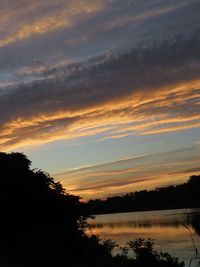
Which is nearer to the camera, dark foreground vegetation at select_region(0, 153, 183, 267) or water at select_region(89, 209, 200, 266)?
dark foreground vegetation at select_region(0, 153, 183, 267)

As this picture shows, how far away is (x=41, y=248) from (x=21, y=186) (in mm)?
4091

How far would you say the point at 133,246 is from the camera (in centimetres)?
1989

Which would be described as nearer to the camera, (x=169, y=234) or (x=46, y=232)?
(x=46, y=232)

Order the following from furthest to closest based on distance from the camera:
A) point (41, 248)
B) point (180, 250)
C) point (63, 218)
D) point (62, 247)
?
1. point (180, 250)
2. point (63, 218)
3. point (62, 247)
4. point (41, 248)

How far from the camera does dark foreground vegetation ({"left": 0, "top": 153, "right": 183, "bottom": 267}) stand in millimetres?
19062

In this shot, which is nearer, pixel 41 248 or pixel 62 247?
pixel 41 248

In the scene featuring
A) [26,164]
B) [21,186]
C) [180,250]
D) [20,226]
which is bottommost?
[180,250]

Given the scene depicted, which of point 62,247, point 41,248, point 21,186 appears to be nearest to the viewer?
point 41,248

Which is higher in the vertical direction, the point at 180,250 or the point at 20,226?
the point at 20,226

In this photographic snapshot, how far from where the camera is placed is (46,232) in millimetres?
21484

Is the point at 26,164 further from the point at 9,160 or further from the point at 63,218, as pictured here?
the point at 63,218

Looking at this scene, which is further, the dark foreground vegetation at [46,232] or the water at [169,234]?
the water at [169,234]

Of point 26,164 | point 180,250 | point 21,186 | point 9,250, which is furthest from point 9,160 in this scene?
point 180,250

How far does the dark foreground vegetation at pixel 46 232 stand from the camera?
19062 millimetres
